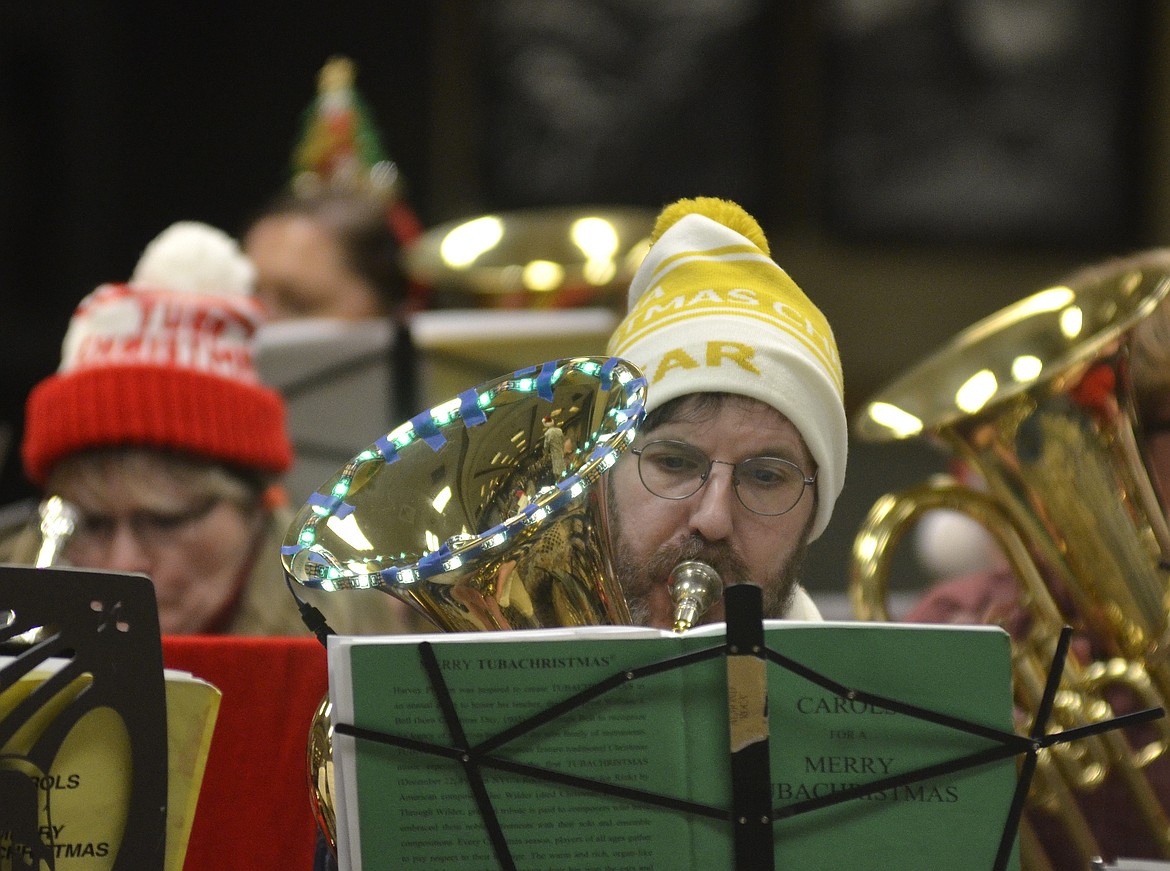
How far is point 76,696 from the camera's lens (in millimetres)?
1255

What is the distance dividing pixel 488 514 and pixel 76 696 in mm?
446

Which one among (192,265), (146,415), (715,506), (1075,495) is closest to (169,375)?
(146,415)

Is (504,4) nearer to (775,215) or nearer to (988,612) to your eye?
(775,215)

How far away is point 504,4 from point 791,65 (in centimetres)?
116

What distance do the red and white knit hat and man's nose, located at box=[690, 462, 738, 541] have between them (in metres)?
1.06

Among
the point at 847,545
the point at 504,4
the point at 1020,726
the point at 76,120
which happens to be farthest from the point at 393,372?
the point at 504,4

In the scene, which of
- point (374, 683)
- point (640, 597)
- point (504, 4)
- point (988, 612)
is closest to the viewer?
point (374, 683)

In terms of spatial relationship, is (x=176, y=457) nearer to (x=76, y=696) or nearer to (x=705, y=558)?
(x=705, y=558)

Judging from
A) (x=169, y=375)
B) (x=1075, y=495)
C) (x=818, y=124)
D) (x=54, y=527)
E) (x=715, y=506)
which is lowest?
(x=715, y=506)

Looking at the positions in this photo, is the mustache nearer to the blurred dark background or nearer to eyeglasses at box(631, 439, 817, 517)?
eyeglasses at box(631, 439, 817, 517)

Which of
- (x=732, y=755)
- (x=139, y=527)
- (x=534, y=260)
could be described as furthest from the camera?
(x=534, y=260)

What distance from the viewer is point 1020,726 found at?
6.39 ft

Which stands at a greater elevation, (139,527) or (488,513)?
(139,527)

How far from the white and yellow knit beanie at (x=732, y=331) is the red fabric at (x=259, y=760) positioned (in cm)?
53
